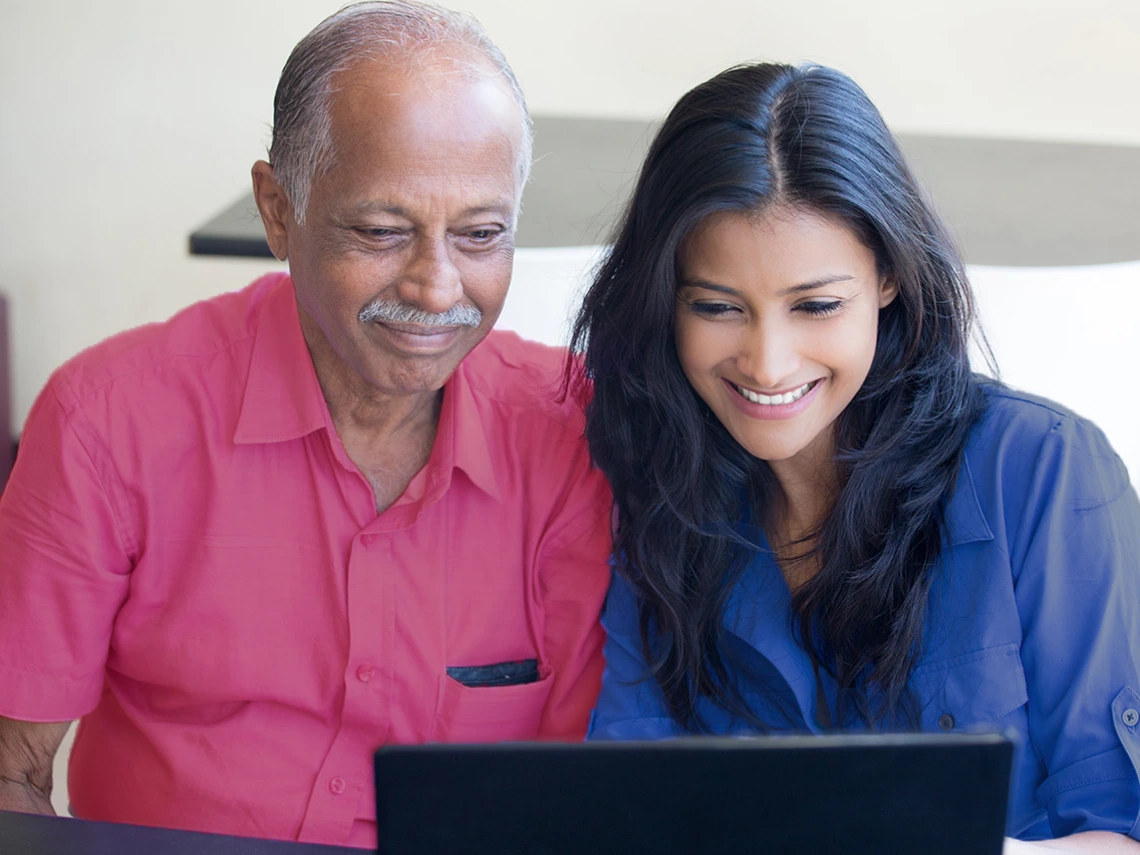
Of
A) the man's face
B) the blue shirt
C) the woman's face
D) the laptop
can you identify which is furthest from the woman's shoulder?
the laptop

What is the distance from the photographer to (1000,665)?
131 centimetres

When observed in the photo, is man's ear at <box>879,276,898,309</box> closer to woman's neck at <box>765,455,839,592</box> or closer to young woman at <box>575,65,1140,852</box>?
young woman at <box>575,65,1140,852</box>

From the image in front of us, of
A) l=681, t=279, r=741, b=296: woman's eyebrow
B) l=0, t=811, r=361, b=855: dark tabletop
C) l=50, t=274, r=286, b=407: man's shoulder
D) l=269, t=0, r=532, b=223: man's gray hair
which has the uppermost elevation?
l=269, t=0, r=532, b=223: man's gray hair

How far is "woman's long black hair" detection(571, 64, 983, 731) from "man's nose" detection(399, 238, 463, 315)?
0.21m

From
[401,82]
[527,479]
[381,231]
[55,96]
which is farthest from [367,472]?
[55,96]

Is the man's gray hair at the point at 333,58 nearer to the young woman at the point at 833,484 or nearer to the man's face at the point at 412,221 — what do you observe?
the man's face at the point at 412,221

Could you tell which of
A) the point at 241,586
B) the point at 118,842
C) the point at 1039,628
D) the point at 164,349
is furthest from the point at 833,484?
the point at 118,842

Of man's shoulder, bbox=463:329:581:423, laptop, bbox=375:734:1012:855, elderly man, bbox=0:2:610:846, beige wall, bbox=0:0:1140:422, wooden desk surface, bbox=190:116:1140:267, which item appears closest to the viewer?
laptop, bbox=375:734:1012:855

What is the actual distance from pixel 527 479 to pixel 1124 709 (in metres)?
0.71

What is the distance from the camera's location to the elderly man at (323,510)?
1337mm

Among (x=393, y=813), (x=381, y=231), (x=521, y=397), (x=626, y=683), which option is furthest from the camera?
(x=521, y=397)

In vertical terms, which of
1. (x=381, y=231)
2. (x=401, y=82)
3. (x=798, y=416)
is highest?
(x=401, y=82)

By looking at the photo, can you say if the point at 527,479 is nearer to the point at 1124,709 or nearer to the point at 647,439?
the point at 647,439

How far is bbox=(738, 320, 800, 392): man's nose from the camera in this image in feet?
4.27
